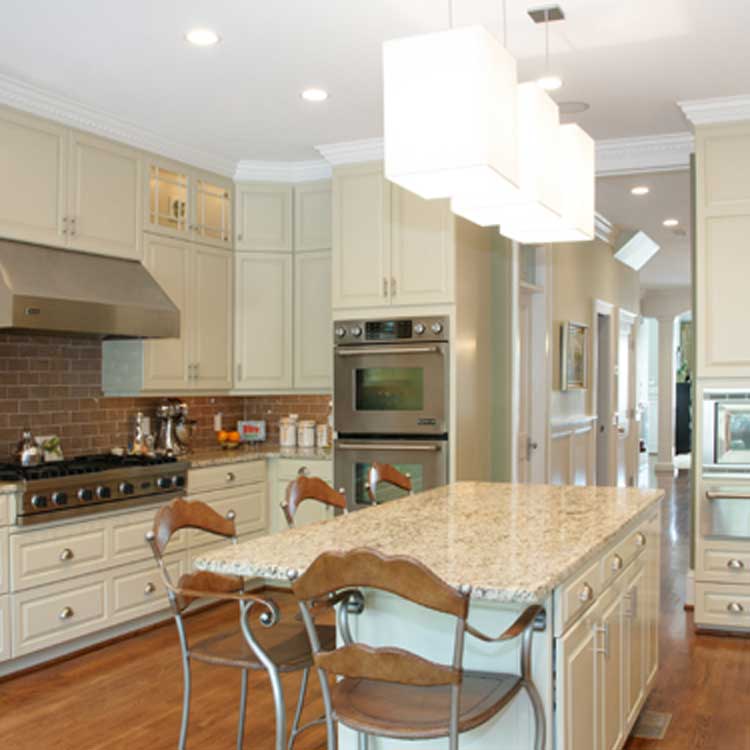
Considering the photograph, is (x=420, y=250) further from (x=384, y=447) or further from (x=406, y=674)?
(x=406, y=674)

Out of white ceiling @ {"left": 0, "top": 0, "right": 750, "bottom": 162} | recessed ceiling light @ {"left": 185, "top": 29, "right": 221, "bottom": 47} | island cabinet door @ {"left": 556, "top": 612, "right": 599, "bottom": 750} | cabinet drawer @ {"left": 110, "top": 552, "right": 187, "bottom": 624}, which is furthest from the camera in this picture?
cabinet drawer @ {"left": 110, "top": 552, "right": 187, "bottom": 624}

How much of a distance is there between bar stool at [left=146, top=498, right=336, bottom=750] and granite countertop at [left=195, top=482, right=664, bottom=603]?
12 centimetres

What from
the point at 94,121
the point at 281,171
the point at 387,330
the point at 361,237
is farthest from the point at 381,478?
the point at 281,171

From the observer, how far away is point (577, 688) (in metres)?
2.35

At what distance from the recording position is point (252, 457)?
214 inches

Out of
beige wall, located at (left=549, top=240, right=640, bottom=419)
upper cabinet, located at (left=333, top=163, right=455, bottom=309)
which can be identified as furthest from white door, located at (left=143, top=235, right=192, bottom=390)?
beige wall, located at (left=549, top=240, right=640, bottom=419)

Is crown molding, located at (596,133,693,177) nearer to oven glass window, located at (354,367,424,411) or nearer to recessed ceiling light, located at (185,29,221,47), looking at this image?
oven glass window, located at (354,367,424,411)

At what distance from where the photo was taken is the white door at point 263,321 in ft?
18.6

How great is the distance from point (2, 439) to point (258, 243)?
203 cm

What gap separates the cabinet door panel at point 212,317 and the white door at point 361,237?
759 mm

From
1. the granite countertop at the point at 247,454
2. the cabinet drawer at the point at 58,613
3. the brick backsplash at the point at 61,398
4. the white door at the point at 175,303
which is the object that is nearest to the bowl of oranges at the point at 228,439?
the granite countertop at the point at 247,454

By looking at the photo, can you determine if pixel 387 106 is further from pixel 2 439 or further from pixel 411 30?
pixel 2 439

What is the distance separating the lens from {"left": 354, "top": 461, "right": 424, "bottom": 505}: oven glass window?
16.5 feet

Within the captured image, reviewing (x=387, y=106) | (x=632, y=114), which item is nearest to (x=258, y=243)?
(x=632, y=114)
